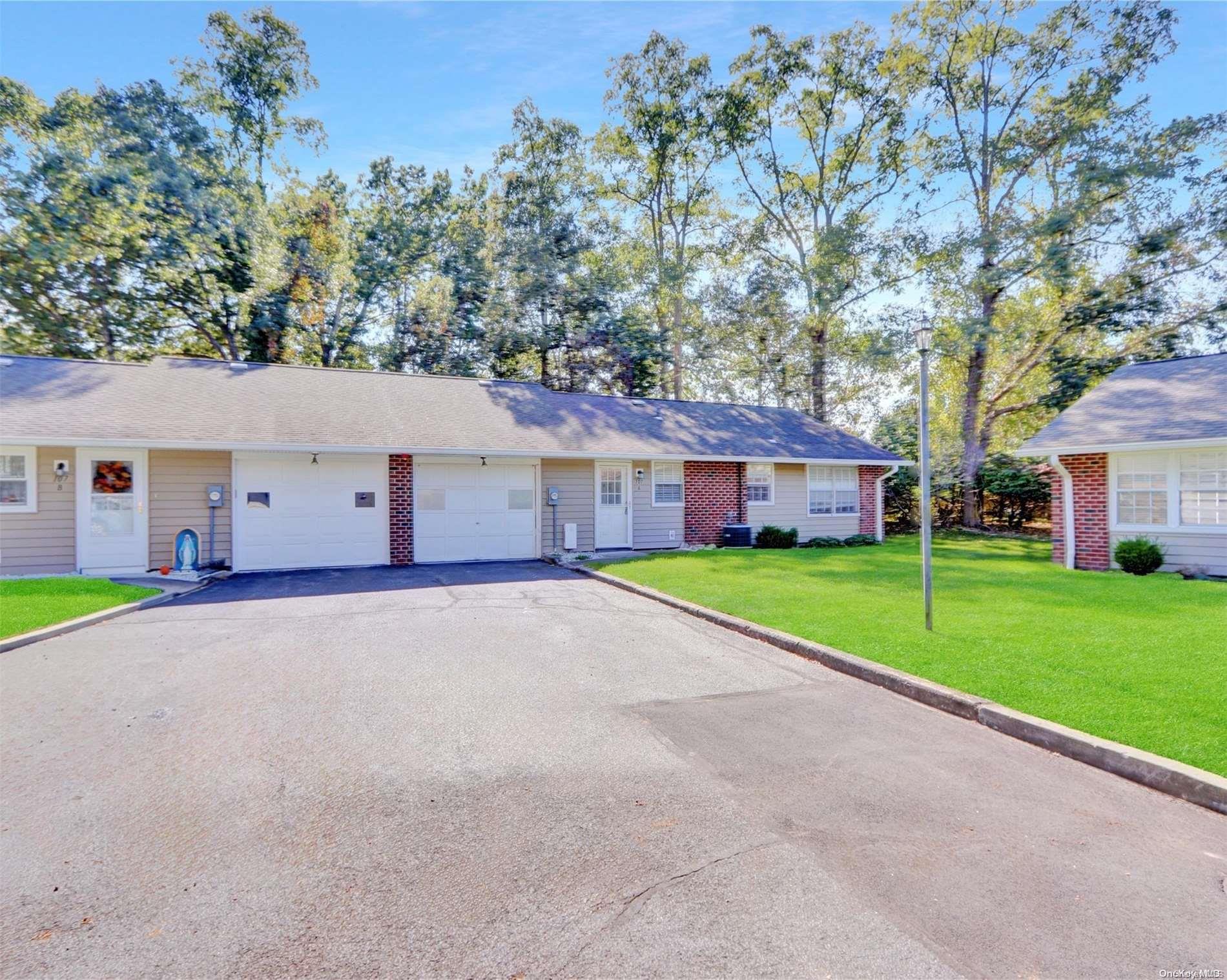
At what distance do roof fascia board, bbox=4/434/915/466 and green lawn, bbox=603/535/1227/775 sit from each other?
3094 millimetres

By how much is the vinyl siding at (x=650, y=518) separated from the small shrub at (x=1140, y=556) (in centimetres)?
895

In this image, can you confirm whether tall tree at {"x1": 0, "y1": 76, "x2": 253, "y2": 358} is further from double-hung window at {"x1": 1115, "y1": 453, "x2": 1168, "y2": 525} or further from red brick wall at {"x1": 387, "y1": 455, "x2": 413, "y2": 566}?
double-hung window at {"x1": 1115, "y1": 453, "x2": 1168, "y2": 525}

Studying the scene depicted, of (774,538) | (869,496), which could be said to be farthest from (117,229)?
(869,496)

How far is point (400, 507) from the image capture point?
13.8 meters

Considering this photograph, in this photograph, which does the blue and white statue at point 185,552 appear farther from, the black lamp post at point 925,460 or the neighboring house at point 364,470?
the black lamp post at point 925,460

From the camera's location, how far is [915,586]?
10008 millimetres

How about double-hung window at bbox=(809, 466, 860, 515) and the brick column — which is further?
double-hung window at bbox=(809, 466, 860, 515)

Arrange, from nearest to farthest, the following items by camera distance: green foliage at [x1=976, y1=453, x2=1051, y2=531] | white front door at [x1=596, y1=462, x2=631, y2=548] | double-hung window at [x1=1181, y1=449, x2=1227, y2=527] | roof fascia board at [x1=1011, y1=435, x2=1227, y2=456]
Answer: roof fascia board at [x1=1011, y1=435, x2=1227, y2=456], double-hung window at [x1=1181, y1=449, x2=1227, y2=527], white front door at [x1=596, y1=462, x2=631, y2=548], green foliage at [x1=976, y1=453, x2=1051, y2=531]

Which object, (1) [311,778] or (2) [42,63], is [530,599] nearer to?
(1) [311,778]

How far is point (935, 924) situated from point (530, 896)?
1.62 m

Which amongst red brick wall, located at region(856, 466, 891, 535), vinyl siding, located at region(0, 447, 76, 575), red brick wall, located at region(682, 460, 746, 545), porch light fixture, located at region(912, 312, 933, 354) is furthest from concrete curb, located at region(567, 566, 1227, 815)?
red brick wall, located at region(856, 466, 891, 535)

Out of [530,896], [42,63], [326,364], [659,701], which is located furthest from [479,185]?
[530,896]

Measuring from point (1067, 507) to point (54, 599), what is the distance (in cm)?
1750

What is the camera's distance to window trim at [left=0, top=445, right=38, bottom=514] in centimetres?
1119
